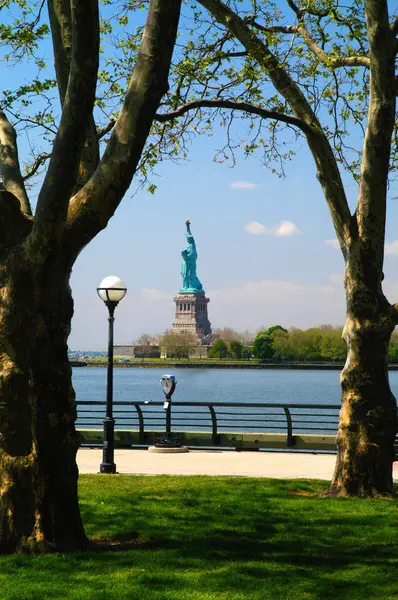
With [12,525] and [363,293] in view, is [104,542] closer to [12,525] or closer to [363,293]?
[12,525]

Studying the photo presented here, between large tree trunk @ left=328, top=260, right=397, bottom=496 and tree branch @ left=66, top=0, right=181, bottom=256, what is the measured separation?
5246 millimetres

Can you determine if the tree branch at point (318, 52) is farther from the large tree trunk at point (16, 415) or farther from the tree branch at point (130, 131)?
the large tree trunk at point (16, 415)

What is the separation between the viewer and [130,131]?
8.62 m

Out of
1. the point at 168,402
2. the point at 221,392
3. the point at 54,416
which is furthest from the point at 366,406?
the point at 221,392

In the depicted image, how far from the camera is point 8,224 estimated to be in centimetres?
872

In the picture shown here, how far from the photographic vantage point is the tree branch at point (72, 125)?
26.3 ft

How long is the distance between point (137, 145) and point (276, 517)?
200 inches

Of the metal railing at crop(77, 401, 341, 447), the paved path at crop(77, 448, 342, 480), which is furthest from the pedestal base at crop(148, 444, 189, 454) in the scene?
the metal railing at crop(77, 401, 341, 447)

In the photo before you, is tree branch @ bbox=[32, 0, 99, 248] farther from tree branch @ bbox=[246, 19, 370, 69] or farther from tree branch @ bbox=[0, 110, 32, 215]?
tree branch @ bbox=[246, 19, 370, 69]

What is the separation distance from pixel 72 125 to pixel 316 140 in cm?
606

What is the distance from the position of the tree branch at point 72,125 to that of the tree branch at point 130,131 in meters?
0.40

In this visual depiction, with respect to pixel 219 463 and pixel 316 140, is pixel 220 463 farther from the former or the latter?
pixel 316 140

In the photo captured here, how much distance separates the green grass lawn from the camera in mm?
7336

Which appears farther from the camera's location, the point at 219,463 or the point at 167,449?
the point at 167,449
